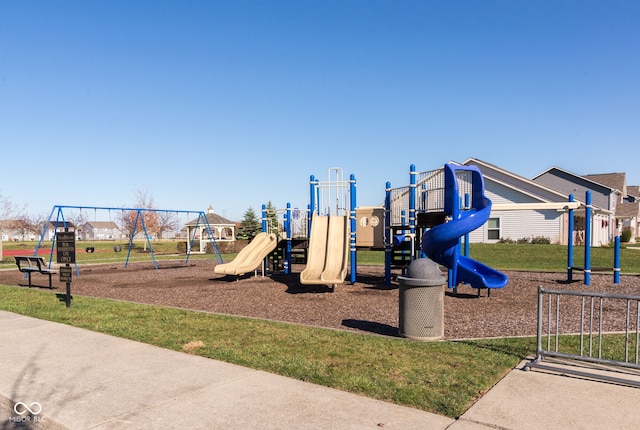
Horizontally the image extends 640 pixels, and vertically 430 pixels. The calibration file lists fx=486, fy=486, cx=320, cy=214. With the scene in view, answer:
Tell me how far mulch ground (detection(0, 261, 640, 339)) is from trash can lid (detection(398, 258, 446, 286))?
965 mm

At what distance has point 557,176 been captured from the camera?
4244 cm

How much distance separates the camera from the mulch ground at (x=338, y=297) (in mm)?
8406

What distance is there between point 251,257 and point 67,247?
19.9ft

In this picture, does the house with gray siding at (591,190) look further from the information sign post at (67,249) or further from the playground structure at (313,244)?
the information sign post at (67,249)

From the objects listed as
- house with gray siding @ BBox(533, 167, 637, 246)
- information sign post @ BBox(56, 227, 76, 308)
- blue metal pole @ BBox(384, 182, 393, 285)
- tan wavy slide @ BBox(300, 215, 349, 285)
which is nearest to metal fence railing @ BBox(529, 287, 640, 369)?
blue metal pole @ BBox(384, 182, 393, 285)

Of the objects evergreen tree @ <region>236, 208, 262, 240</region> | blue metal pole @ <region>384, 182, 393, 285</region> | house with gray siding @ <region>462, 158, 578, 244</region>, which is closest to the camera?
blue metal pole @ <region>384, 182, 393, 285</region>

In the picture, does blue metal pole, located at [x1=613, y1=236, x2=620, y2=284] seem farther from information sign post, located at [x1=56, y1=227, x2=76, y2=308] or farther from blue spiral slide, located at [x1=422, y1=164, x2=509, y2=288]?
information sign post, located at [x1=56, y1=227, x2=76, y2=308]

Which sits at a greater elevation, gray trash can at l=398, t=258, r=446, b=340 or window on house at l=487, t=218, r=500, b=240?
window on house at l=487, t=218, r=500, b=240

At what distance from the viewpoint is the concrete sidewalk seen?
4.01 m

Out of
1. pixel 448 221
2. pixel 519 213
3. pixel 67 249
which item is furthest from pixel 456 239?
pixel 519 213

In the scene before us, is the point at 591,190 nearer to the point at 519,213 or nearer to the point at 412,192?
the point at 519,213

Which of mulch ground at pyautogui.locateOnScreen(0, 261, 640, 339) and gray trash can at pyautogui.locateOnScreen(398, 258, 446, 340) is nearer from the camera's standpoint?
gray trash can at pyautogui.locateOnScreen(398, 258, 446, 340)

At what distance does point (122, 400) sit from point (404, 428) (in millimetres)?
2655

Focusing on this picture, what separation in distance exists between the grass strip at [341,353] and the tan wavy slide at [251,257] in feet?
18.6
